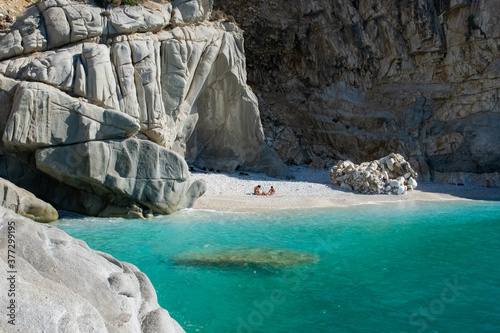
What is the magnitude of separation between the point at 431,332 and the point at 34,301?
5974 mm

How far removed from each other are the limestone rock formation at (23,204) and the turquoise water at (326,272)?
2.06 feet

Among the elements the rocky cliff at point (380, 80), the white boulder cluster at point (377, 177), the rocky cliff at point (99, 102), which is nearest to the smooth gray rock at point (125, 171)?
the rocky cliff at point (99, 102)

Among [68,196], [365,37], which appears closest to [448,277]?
[68,196]

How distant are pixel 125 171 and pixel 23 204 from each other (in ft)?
11.4

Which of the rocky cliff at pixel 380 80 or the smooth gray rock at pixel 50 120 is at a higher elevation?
the rocky cliff at pixel 380 80

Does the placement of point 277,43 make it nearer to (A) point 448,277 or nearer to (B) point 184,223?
(B) point 184,223

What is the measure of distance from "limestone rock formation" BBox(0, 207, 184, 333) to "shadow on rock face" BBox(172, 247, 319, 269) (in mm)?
4930

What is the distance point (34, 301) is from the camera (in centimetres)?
329

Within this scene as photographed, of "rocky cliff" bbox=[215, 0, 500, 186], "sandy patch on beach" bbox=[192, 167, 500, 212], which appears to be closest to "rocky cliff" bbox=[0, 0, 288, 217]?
"sandy patch on beach" bbox=[192, 167, 500, 212]

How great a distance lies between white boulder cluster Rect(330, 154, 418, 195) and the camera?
22.9 m

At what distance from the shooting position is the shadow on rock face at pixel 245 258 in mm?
10195

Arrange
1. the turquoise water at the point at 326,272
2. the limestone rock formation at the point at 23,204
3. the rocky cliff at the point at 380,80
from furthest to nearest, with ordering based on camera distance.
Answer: the rocky cliff at the point at 380,80 < the limestone rock formation at the point at 23,204 < the turquoise water at the point at 326,272

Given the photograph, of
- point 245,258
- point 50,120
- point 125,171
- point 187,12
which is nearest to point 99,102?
point 50,120

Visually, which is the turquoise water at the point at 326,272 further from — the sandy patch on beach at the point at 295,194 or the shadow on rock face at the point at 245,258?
the sandy patch on beach at the point at 295,194
